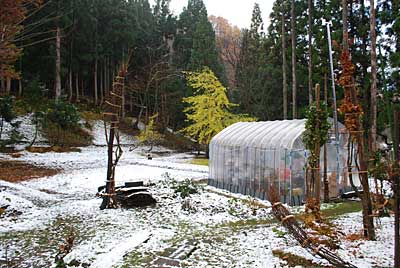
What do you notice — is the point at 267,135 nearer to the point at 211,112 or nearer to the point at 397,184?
the point at 397,184

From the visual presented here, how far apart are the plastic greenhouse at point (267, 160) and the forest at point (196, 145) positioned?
78 mm

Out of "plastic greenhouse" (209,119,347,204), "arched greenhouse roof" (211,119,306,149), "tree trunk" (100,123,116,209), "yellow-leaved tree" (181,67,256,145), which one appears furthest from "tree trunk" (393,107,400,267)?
"yellow-leaved tree" (181,67,256,145)

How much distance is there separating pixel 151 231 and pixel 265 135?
5.50 metres

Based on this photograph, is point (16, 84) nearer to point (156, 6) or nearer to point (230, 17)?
point (156, 6)

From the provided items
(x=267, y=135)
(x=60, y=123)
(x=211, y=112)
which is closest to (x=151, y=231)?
(x=267, y=135)

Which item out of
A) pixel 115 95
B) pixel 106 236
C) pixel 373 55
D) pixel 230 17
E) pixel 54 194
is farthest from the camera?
pixel 230 17

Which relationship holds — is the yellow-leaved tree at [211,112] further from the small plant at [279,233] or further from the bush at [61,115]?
the small plant at [279,233]

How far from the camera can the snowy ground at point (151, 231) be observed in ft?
17.7

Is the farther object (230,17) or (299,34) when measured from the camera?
(230,17)

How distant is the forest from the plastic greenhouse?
0.26 ft

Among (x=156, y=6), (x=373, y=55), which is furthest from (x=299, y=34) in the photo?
(x=156, y=6)

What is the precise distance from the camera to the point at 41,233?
686cm

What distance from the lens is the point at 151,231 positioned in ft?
22.4

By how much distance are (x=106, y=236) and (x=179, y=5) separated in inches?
1702
